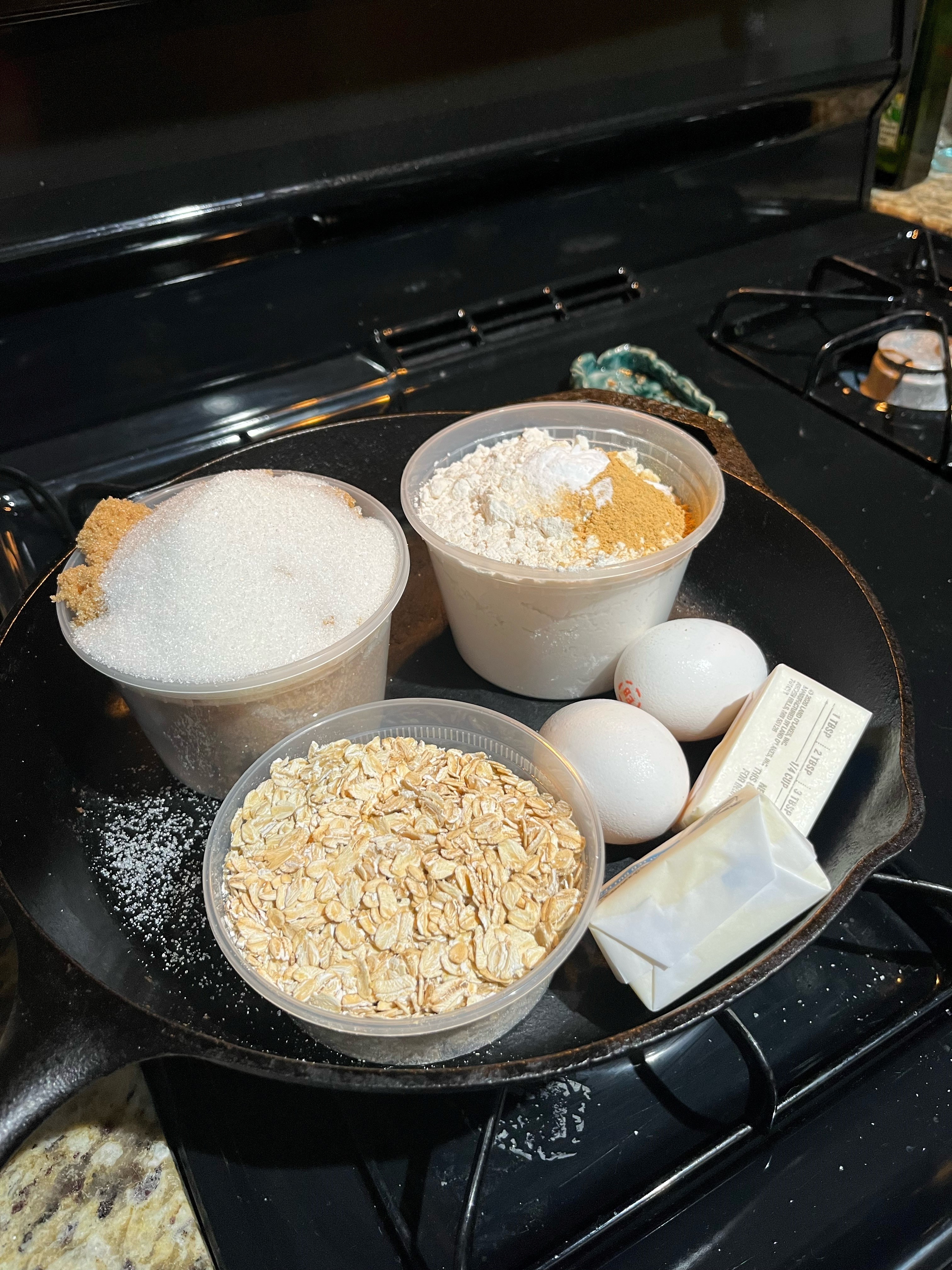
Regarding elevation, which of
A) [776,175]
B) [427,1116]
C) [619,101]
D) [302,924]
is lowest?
[427,1116]

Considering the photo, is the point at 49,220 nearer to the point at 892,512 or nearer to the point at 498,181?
the point at 498,181

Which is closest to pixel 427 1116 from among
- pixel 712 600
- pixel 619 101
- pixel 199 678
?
pixel 199 678

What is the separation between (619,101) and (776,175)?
37cm

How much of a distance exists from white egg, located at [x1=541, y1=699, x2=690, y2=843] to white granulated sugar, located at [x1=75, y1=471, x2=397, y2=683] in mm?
208

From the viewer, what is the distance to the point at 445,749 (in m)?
0.72

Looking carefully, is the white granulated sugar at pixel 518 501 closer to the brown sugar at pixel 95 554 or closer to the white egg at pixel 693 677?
the white egg at pixel 693 677

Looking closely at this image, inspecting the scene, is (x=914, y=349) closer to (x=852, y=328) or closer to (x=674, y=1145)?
(x=852, y=328)

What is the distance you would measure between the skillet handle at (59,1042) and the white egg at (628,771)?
34cm

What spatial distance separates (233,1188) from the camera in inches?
21.3

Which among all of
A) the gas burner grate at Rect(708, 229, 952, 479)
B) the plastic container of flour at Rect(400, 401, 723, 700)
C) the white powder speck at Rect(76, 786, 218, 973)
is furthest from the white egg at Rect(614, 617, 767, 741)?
the gas burner grate at Rect(708, 229, 952, 479)

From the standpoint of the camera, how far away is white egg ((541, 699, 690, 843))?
65 cm

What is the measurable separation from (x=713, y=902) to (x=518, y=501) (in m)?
0.40

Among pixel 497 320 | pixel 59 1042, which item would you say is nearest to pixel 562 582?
pixel 59 1042

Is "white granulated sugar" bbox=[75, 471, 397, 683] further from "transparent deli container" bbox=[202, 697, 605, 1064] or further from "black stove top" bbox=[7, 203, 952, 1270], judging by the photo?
"black stove top" bbox=[7, 203, 952, 1270]
